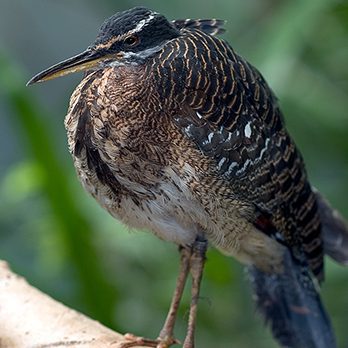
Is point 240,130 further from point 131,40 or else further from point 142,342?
point 142,342

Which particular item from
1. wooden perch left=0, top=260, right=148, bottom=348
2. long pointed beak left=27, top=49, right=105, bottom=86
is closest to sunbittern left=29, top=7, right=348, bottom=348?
long pointed beak left=27, top=49, right=105, bottom=86

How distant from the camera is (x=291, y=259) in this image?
3.63 meters

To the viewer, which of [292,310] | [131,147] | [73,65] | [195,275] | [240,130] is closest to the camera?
[73,65]

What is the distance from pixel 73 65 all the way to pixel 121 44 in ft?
0.53

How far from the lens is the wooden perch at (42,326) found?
2.98 meters

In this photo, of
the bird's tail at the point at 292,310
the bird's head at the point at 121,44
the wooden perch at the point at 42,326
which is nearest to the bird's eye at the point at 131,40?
the bird's head at the point at 121,44

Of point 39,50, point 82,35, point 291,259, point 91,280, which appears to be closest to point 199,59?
point 291,259

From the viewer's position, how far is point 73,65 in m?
2.88

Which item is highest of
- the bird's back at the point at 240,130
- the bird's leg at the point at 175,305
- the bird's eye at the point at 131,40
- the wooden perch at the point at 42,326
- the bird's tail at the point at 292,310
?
the bird's eye at the point at 131,40

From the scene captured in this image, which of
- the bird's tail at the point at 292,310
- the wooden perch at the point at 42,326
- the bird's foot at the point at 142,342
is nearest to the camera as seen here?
the wooden perch at the point at 42,326

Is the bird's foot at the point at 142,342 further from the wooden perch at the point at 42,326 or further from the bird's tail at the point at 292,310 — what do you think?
the bird's tail at the point at 292,310

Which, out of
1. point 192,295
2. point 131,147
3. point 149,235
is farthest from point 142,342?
point 149,235

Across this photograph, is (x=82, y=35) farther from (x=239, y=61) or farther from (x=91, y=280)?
(x=239, y=61)

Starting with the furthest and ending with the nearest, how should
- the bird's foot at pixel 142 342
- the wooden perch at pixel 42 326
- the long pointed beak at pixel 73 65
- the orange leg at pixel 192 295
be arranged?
the orange leg at pixel 192 295 → the bird's foot at pixel 142 342 → the wooden perch at pixel 42 326 → the long pointed beak at pixel 73 65
